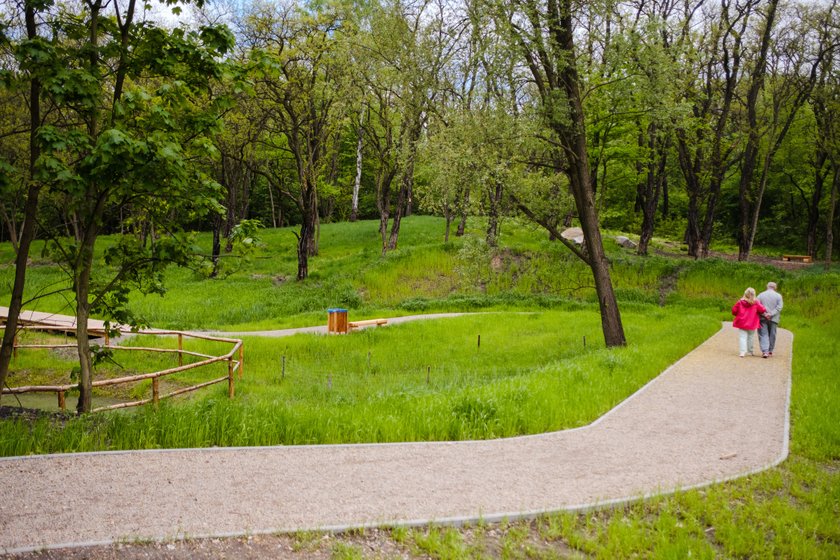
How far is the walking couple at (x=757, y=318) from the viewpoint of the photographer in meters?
14.1

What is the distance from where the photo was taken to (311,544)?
4922 mm

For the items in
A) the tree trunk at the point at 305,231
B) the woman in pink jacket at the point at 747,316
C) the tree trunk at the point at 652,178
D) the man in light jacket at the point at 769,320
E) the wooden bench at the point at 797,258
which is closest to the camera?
the woman in pink jacket at the point at 747,316

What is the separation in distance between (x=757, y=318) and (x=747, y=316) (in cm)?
24

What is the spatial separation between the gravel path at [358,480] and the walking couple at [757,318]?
239 inches

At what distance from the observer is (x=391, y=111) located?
3238 cm

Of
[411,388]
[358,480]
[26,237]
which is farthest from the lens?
[411,388]

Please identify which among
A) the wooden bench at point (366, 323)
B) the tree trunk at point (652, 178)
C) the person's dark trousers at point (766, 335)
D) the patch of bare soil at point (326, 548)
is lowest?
the wooden bench at point (366, 323)

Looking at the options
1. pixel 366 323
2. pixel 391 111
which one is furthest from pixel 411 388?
pixel 391 111

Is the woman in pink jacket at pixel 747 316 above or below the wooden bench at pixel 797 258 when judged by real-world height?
below

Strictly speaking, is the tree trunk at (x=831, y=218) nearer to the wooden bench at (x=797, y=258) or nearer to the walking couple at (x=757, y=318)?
the wooden bench at (x=797, y=258)

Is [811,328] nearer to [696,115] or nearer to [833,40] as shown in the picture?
[696,115]

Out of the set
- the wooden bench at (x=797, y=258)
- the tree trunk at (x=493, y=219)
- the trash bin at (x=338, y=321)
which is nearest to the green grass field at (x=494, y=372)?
the tree trunk at (x=493, y=219)

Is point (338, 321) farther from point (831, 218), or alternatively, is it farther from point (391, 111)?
point (831, 218)

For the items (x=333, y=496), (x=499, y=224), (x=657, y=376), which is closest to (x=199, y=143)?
(x=333, y=496)
